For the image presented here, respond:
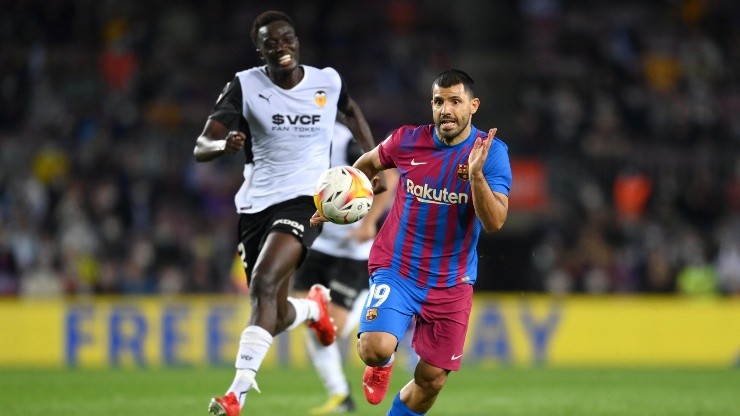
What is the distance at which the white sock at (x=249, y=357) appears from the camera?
702cm

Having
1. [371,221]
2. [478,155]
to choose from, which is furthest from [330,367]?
[478,155]

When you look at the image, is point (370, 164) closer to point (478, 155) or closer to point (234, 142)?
point (234, 142)

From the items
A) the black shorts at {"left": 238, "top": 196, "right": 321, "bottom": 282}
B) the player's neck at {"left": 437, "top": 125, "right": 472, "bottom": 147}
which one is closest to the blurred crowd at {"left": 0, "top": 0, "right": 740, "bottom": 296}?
the black shorts at {"left": 238, "top": 196, "right": 321, "bottom": 282}

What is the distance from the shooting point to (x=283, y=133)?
782cm

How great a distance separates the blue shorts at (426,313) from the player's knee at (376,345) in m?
0.05

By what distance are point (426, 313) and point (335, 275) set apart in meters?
3.12

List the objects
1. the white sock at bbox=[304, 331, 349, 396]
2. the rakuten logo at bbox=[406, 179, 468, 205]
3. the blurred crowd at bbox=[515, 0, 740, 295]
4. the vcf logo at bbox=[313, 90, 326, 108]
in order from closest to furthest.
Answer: the rakuten logo at bbox=[406, 179, 468, 205]
the vcf logo at bbox=[313, 90, 326, 108]
the white sock at bbox=[304, 331, 349, 396]
the blurred crowd at bbox=[515, 0, 740, 295]

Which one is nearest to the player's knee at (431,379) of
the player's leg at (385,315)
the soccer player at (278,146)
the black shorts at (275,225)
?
the player's leg at (385,315)

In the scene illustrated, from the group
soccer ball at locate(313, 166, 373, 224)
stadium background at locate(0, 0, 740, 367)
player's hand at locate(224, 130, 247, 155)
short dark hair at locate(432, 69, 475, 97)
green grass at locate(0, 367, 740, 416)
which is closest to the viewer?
short dark hair at locate(432, 69, 475, 97)

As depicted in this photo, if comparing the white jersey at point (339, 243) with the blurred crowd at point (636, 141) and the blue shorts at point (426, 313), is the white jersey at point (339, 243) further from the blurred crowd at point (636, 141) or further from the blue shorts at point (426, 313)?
the blurred crowd at point (636, 141)

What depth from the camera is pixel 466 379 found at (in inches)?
513

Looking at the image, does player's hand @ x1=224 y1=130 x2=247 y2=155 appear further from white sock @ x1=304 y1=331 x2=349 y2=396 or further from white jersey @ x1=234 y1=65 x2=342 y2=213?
white sock @ x1=304 y1=331 x2=349 y2=396

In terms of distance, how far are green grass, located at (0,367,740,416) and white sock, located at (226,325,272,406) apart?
183cm

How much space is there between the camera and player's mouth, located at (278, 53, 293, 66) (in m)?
7.64
